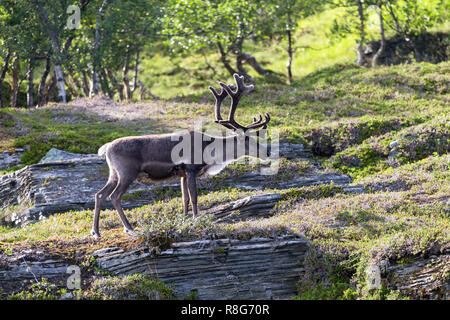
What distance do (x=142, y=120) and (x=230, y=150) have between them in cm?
1082

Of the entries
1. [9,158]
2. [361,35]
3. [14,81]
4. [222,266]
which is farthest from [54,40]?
[222,266]

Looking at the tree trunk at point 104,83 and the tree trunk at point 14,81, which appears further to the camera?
the tree trunk at point 104,83

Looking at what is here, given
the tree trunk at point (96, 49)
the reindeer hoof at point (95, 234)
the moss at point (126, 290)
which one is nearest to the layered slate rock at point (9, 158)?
the reindeer hoof at point (95, 234)

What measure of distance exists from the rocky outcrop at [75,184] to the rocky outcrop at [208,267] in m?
4.80

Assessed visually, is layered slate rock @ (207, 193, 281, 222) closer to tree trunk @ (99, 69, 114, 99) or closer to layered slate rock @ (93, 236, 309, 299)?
layered slate rock @ (93, 236, 309, 299)

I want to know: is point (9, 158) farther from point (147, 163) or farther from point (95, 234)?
point (147, 163)

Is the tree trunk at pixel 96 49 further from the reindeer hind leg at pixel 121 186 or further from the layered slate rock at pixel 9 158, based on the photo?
the reindeer hind leg at pixel 121 186

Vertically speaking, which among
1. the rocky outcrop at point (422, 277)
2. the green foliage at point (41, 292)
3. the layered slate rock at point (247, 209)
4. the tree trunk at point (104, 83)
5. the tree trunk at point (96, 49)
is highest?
the tree trunk at point (96, 49)

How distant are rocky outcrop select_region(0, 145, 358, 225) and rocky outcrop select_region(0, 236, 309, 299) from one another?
480 cm

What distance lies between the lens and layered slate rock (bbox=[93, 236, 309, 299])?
35.3 feet

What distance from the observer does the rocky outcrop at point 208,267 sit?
422 inches
